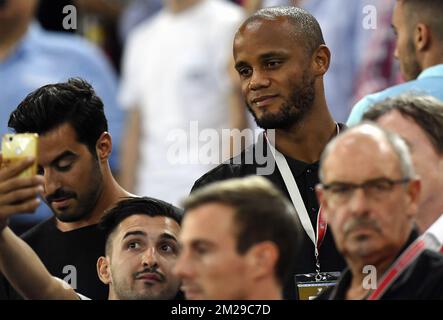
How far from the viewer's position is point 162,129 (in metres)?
8.56

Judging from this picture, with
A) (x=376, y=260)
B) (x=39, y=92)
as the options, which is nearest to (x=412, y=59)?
(x=39, y=92)

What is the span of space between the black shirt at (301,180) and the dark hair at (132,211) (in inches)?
6.6

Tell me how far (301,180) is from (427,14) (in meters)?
1.23

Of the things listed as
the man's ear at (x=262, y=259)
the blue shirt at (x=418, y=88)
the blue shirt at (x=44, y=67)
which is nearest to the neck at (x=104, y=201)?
the blue shirt at (x=418, y=88)

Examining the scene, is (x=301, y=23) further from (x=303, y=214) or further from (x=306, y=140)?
(x=303, y=214)

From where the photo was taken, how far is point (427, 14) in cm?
645

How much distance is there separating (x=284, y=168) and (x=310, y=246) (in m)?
0.37

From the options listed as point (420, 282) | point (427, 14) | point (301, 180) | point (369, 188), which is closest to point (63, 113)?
point (301, 180)

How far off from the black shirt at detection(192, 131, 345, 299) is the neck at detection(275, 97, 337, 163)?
0.16ft

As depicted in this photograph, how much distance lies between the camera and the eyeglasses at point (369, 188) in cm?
434

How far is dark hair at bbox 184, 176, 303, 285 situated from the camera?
434 centimetres

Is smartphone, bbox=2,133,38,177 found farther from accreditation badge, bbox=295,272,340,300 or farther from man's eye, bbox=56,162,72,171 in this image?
Answer: accreditation badge, bbox=295,272,340,300

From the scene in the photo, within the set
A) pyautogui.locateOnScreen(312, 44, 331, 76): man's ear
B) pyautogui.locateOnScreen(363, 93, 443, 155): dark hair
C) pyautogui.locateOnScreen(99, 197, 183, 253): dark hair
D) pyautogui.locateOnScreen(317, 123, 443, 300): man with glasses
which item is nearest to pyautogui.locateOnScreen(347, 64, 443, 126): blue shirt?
pyautogui.locateOnScreen(312, 44, 331, 76): man's ear
